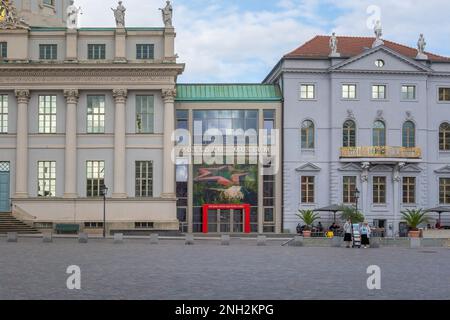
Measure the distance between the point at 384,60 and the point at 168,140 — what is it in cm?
1867

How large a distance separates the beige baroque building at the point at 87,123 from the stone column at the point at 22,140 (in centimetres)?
8

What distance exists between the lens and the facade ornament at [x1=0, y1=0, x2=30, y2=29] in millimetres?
62781

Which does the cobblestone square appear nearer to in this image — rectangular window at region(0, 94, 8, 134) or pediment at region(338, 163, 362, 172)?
rectangular window at region(0, 94, 8, 134)

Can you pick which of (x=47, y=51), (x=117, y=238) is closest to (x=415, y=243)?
(x=117, y=238)

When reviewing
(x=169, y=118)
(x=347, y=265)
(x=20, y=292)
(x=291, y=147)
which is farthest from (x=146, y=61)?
(x=20, y=292)

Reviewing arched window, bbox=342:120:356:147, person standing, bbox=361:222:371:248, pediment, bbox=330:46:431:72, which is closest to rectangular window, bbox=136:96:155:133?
pediment, bbox=330:46:431:72

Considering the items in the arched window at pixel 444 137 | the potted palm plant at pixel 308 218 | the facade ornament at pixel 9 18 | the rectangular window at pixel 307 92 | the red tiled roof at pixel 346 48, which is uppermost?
the facade ornament at pixel 9 18

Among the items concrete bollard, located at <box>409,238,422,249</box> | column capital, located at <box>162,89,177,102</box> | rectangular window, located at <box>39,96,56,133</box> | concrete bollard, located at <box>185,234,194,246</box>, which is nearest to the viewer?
concrete bollard, located at <box>409,238,422,249</box>

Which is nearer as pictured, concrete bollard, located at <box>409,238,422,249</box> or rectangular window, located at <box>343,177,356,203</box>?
concrete bollard, located at <box>409,238,422,249</box>

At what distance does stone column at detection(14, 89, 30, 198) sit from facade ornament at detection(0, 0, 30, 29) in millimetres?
5288

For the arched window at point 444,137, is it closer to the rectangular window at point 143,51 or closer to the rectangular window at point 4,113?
the rectangular window at point 143,51

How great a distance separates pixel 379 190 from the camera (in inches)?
2564

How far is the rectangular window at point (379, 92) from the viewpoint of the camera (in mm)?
65438

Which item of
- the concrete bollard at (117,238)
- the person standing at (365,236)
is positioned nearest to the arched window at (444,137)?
the person standing at (365,236)
